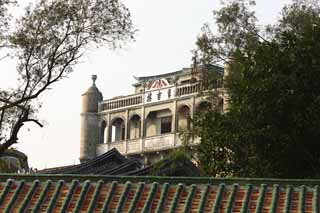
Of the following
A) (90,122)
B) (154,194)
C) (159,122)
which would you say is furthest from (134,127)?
(154,194)

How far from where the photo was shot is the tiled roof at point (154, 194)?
42.2ft

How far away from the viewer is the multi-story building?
190ft

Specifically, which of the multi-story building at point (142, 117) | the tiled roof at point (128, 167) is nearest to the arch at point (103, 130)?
the multi-story building at point (142, 117)

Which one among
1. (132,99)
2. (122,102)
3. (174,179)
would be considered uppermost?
(132,99)

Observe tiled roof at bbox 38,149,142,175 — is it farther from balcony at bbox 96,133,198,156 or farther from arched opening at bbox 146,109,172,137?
arched opening at bbox 146,109,172,137

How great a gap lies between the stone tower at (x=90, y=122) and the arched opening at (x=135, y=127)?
234 centimetres

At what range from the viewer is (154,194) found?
13258 mm

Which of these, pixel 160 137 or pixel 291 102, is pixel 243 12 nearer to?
pixel 291 102

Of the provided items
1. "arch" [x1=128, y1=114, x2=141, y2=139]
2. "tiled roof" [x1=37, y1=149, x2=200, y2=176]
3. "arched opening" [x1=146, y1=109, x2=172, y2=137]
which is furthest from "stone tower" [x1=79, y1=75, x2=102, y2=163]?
"tiled roof" [x1=37, y1=149, x2=200, y2=176]

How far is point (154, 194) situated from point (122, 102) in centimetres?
4967

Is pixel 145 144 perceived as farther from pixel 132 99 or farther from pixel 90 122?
pixel 90 122

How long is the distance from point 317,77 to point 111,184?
42.7 feet

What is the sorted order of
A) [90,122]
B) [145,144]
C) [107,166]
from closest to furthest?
[107,166] → [145,144] → [90,122]

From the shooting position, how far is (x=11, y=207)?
528 inches
